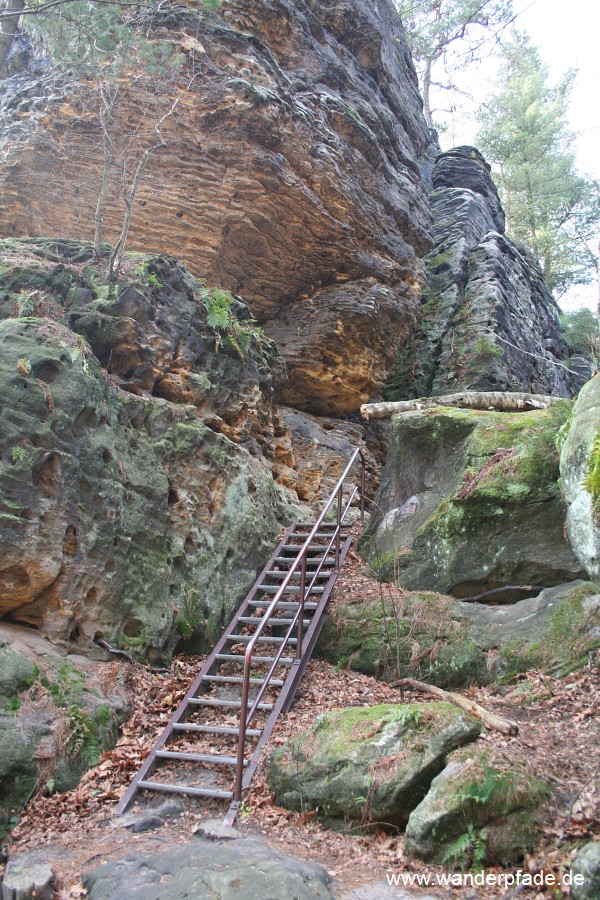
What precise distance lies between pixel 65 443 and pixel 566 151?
2789 centimetres

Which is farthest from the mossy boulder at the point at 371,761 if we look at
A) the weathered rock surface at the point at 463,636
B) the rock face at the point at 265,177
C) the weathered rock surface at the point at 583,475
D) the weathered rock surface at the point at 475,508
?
the rock face at the point at 265,177

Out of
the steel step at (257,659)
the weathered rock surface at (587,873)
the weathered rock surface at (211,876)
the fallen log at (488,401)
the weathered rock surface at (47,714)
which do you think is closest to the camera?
the weathered rock surface at (587,873)

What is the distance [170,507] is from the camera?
7395 millimetres

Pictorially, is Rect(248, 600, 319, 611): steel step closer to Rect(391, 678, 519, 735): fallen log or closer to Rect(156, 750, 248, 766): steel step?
Rect(391, 678, 519, 735): fallen log

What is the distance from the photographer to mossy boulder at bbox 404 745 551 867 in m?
3.46

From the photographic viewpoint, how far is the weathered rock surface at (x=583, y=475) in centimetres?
600

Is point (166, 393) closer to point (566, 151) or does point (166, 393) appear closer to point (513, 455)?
point (513, 455)

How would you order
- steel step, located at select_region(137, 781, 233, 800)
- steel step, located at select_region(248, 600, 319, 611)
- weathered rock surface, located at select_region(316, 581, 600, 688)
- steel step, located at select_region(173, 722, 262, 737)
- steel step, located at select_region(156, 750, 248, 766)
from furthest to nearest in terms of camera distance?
1. steel step, located at select_region(248, 600, 319, 611)
2. weathered rock surface, located at select_region(316, 581, 600, 688)
3. steel step, located at select_region(173, 722, 262, 737)
4. steel step, located at select_region(156, 750, 248, 766)
5. steel step, located at select_region(137, 781, 233, 800)

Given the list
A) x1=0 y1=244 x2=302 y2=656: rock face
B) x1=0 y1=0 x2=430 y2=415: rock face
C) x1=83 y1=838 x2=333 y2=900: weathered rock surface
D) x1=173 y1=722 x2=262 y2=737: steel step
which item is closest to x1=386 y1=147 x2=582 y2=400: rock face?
x1=0 y1=0 x2=430 y2=415: rock face

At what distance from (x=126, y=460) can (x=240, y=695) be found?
9.74 ft

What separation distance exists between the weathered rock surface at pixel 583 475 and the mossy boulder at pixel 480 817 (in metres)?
3.01

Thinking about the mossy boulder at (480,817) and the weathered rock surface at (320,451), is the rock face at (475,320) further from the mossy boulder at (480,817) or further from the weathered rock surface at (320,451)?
the mossy boulder at (480,817)

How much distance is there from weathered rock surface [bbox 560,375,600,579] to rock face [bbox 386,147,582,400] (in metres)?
7.01

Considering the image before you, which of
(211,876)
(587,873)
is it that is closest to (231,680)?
(211,876)
